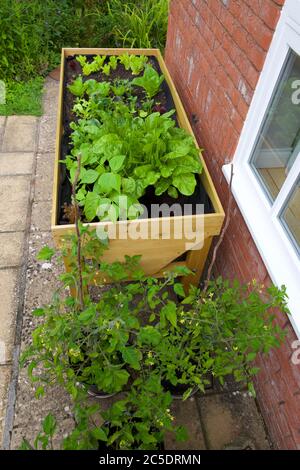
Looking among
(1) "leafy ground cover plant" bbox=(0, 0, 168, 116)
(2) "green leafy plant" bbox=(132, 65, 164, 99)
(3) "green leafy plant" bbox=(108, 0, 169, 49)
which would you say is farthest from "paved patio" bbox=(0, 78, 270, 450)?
(3) "green leafy plant" bbox=(108, 0, 169, 49)

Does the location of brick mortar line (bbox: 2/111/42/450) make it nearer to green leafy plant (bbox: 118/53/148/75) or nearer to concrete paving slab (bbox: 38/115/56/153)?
concrete paving slab (bbox: 38/115/56/153)

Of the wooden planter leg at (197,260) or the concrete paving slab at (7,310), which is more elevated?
the wooden planter leg at (197,260)

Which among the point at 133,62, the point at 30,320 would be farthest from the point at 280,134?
the point at 133,62

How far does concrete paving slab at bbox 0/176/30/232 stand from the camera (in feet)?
9.71

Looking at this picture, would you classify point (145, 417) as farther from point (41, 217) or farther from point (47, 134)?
point (47, 134)

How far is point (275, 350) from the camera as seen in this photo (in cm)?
185

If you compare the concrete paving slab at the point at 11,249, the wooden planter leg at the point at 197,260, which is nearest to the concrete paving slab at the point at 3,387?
the concrete paving slab at the point at 11,249

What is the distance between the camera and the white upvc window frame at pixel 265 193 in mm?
1525

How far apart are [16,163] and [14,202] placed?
57 centimetres

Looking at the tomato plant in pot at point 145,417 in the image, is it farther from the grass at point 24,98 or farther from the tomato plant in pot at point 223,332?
the grass at point 24,98

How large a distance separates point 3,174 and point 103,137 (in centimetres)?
165

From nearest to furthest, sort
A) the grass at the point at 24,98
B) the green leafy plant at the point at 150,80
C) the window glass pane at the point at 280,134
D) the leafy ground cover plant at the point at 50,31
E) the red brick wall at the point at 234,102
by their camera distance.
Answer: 1. the window glass pane at the point at 280,134
2. the red brick wall at the point at 234,102
3. the green leafy plant at the point at 150,80
4. the grass at the point at 24,98
5. the leafy ground cover plant at the point at 50,31

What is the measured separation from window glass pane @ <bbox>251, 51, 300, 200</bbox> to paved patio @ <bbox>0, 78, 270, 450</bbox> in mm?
1351

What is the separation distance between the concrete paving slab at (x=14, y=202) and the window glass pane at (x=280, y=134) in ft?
6.69
